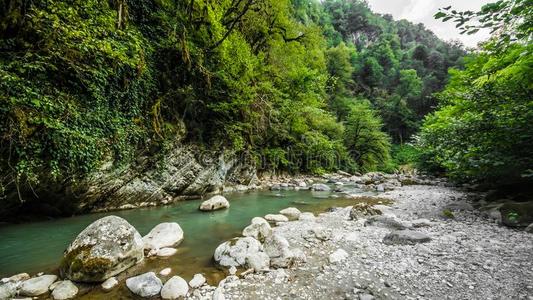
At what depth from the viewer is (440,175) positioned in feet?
58.7

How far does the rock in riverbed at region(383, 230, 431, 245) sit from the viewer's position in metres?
4.53

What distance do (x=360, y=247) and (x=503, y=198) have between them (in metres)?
6.37

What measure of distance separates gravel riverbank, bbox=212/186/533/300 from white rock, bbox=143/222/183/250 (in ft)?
6.62

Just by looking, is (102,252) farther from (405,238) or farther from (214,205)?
(405,238)

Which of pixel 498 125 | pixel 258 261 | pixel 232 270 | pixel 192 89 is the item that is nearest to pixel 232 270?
pixel 232 270

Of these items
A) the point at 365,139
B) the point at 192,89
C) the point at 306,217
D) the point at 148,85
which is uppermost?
the point at 192,89

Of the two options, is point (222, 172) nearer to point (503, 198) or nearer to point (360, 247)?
point (360, 247)

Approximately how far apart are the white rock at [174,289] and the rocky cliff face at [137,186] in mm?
4375

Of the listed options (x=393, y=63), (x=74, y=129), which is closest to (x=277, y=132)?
(x=74, y=129)

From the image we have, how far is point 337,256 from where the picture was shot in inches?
161

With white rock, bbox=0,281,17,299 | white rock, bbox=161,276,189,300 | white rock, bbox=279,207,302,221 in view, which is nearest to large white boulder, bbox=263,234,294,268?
white rock, bbox=161,276,189,300

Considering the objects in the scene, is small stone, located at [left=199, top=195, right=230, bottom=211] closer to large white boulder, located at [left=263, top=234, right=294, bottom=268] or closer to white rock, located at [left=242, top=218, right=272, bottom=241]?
white rock, located at [left=242, top=218, right=272, bottom=241]

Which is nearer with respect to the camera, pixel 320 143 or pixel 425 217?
pixel 425 217

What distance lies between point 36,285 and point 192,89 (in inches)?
320
